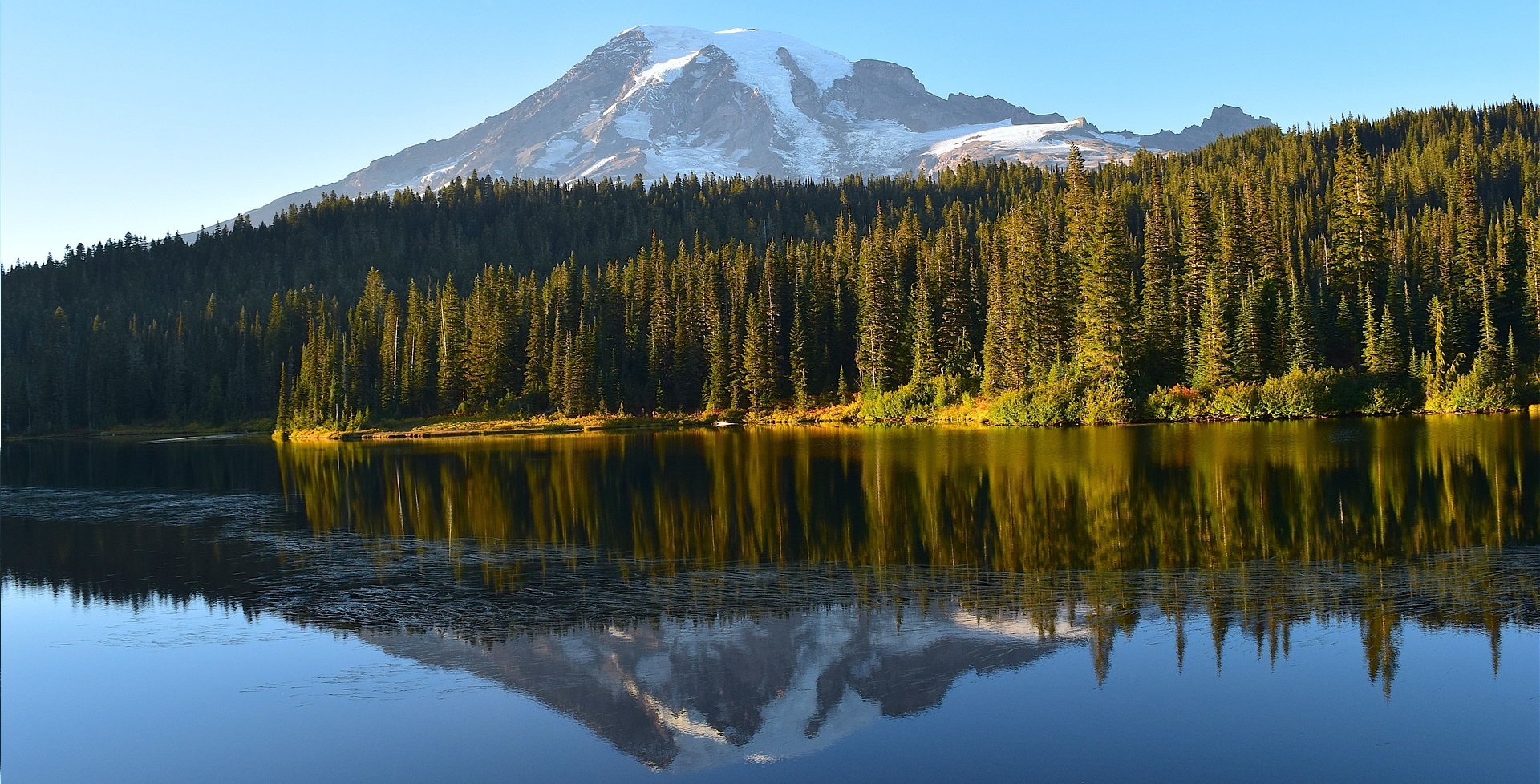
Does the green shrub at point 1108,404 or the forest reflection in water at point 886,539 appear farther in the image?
the green shrub at point 1108,404

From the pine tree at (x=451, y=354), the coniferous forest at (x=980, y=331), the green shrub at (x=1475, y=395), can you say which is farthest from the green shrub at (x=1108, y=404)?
the pine tree at (x=451, y=354)

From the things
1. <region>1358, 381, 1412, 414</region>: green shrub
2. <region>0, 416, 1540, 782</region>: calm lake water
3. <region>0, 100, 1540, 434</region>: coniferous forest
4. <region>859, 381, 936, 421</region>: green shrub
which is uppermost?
<region>0, 100, 1540, 434</region>: coniferous forest

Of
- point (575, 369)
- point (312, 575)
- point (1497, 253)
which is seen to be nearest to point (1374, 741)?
point (312, 575)

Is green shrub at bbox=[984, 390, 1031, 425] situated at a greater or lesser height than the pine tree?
lesser

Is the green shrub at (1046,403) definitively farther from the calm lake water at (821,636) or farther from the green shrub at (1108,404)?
the calm lake water at (821,636)

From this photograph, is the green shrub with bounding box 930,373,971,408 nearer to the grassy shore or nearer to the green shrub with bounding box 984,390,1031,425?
the grassy shore

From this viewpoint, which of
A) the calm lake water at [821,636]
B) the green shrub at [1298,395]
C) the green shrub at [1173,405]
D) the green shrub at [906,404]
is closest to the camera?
the calm lake water at [821,636]

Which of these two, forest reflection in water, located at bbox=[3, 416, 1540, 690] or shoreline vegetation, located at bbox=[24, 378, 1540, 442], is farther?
shoreline vegetation, located at bbox=[24, 378, 1540, 442]

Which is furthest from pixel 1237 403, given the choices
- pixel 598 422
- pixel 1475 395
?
pixel 598 422

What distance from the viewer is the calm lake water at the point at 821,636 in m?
15.0

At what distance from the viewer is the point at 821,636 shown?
20.3 metres

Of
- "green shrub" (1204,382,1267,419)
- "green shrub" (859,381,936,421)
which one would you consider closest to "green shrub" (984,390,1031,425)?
"green shrub" (859,381,936,421)

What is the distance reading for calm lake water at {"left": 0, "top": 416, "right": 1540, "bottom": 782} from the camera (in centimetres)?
1504

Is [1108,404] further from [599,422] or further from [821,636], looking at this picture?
[821,636]
